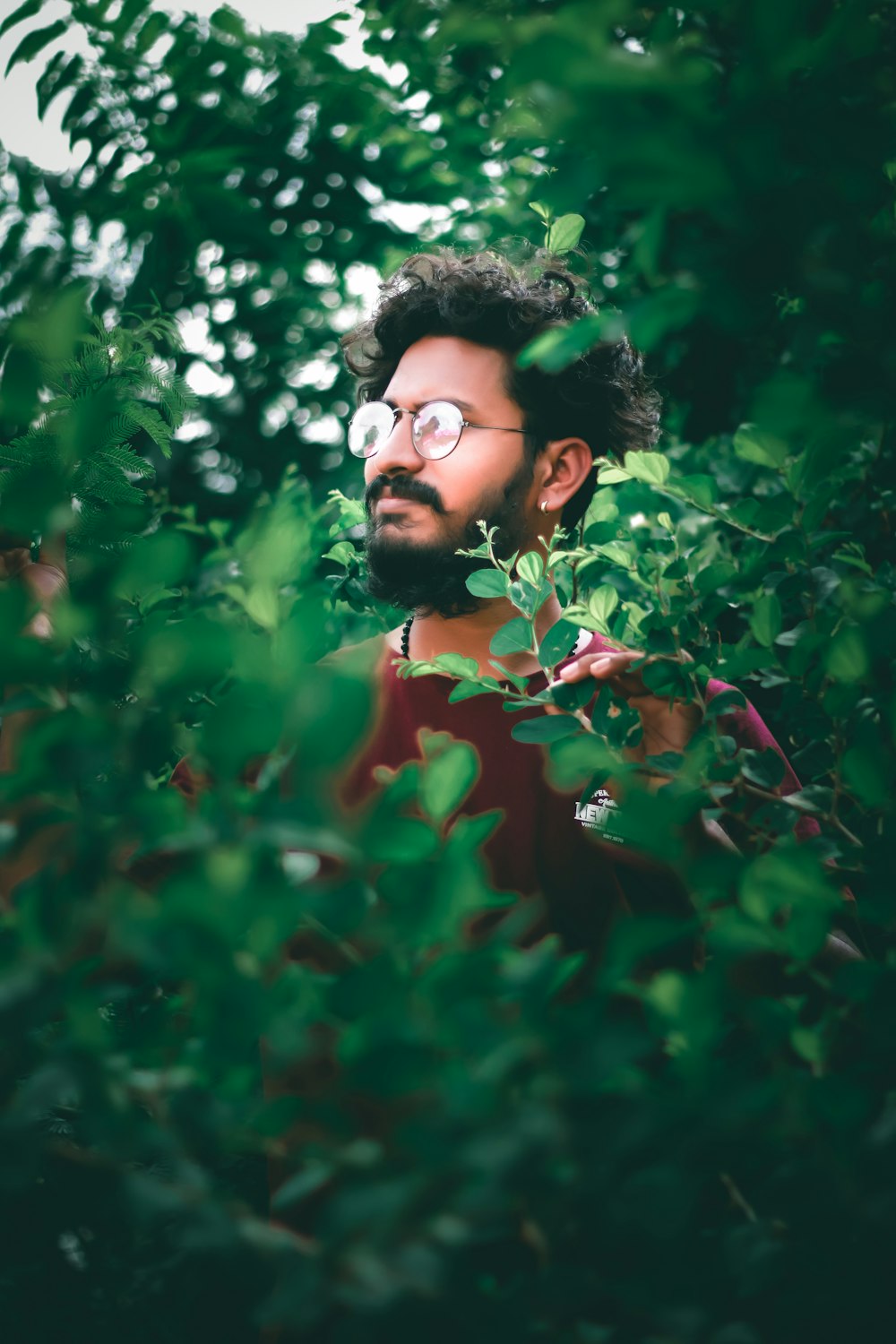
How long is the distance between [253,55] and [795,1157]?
331 cm

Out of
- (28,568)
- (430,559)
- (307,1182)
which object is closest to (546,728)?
(307,1182)

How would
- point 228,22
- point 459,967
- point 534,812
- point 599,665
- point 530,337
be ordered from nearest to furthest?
point 459,967 → point 599,665 → point 534,812 → point 530,337 → point 228,22

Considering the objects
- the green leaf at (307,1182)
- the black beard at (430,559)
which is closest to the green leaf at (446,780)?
the green leaf at (307,1182)

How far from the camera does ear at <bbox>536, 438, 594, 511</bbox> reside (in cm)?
A: 218

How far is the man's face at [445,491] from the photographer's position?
198cm

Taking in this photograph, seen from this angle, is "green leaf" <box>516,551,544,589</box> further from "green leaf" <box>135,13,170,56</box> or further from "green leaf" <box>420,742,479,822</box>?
"green leaf" <box>135,13,170,56</box>

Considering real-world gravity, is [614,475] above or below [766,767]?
above

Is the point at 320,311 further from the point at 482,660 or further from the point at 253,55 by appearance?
the point at 482,660

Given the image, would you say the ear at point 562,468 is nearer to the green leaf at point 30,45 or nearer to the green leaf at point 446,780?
the green leaf at point 30,45

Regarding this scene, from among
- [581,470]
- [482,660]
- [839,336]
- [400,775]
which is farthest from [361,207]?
[400,775]

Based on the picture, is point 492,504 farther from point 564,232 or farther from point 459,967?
point 459,967

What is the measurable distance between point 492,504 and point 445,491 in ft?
0.40

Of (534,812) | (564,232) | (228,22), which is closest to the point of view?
(564,232)

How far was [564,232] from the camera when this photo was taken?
4.29ft
